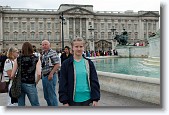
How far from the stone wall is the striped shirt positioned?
193cm

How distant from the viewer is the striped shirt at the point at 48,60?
618 centimetres

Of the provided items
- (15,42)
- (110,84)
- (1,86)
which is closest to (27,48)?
(1,86)

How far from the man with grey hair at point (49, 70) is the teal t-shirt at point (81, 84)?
2.36 meters

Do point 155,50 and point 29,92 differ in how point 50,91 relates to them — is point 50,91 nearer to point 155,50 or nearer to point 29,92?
point 29,92

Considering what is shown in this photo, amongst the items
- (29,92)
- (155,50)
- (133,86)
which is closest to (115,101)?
(133,86)

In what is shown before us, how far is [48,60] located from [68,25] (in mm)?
71486

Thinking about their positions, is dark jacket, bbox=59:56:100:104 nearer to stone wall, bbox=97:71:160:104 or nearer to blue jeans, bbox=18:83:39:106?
blue jeans, bbox=18:83:39:106

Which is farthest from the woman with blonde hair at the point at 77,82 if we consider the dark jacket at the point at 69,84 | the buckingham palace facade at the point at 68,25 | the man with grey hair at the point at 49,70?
the buckingham palace facade at the point at 68,25

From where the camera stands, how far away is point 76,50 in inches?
149

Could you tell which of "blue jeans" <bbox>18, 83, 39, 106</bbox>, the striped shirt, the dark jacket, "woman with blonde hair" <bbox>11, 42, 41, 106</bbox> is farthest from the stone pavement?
the dark jacket

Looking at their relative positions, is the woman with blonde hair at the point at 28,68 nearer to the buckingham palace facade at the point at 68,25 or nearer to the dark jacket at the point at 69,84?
the dark jacket at the point at 69,84

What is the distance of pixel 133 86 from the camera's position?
273 inches

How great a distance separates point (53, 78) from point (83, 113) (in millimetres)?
2160

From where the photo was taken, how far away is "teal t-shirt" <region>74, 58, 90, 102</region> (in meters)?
3.76
